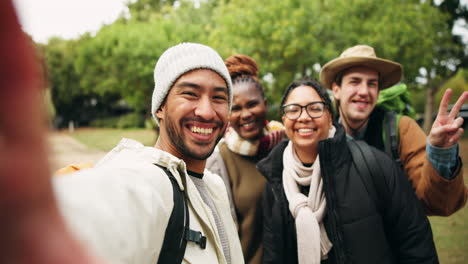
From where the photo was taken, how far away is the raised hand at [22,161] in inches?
10.5

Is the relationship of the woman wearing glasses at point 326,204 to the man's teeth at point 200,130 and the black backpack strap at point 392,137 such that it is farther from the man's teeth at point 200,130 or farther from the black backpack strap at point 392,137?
the man's teeth at point 200,130

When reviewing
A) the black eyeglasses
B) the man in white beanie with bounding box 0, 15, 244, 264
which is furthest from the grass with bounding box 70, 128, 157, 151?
the man in white beanie with bounding box 0, 15, 244, 264

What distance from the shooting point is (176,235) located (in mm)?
1159

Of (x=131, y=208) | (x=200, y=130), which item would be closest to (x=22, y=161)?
(x=131, y=208)

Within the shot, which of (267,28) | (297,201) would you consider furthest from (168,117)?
(267,28)

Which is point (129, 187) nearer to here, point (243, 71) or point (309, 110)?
point (309, 110)

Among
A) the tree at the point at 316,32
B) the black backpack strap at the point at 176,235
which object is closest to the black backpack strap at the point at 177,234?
the black backpack strap at the point at 176,235

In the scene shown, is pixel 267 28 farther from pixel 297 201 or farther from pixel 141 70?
pixel 141 70

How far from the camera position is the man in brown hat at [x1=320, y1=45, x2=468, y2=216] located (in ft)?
6.86

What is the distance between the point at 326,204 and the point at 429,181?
0.78m

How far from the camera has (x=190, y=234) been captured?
4.04 feet

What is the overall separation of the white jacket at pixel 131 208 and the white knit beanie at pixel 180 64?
0.46m

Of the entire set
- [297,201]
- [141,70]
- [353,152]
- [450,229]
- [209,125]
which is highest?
[141,70]

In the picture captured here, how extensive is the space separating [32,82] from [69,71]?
37.2 metres
